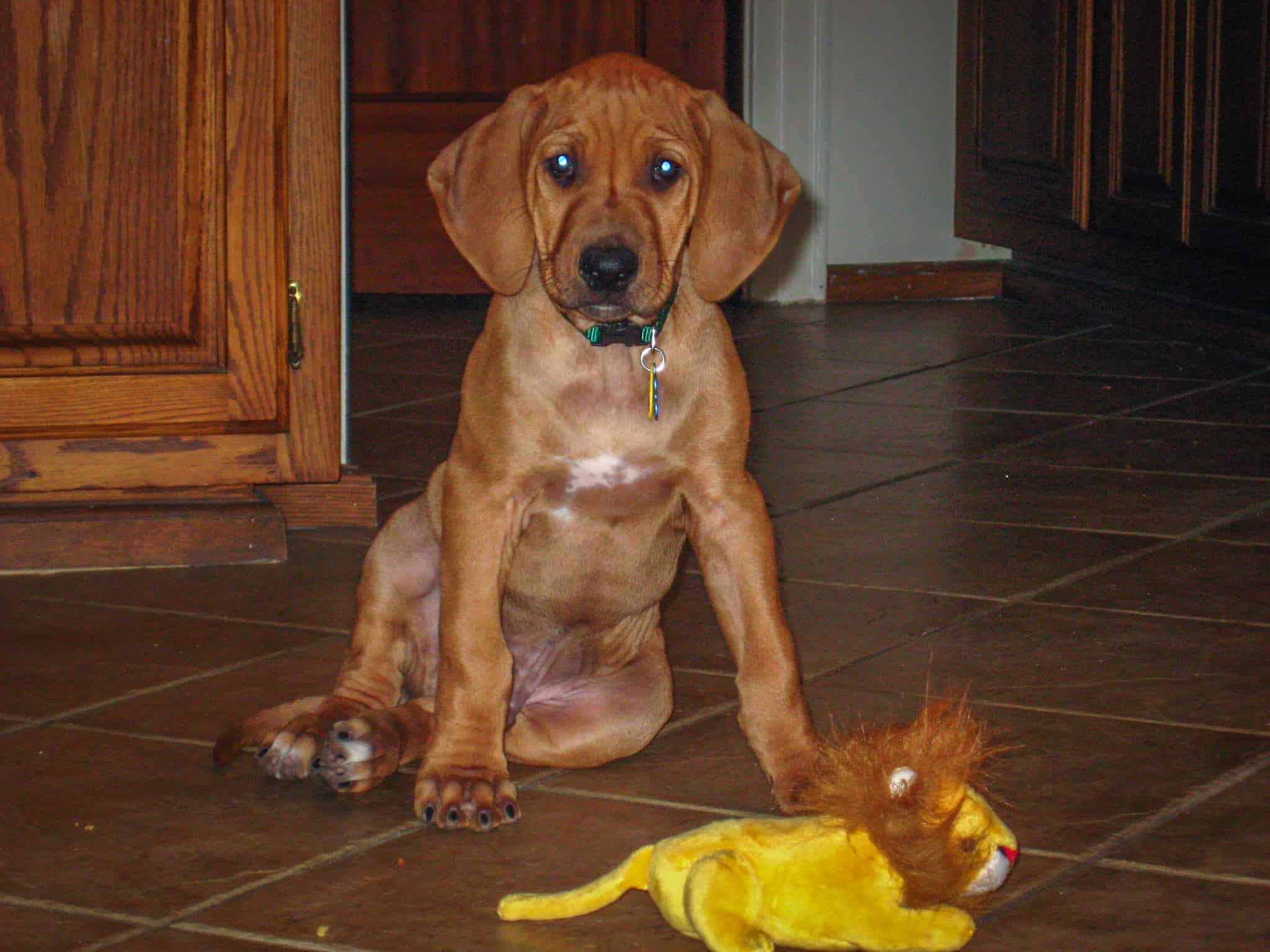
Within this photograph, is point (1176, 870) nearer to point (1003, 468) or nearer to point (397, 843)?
point (397, 843)

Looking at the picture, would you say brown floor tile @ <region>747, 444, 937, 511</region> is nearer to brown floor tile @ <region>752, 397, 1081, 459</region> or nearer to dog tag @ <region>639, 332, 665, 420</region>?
brown floor tile @ <region>752, 397, 1081, 459</region>

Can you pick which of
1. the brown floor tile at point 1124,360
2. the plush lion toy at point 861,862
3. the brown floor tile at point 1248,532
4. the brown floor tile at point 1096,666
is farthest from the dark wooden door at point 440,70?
the plush lion toy at point 861,862

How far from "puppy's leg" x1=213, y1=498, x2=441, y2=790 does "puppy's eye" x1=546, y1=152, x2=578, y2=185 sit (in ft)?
1.71

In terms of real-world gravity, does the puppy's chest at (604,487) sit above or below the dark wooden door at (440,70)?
below

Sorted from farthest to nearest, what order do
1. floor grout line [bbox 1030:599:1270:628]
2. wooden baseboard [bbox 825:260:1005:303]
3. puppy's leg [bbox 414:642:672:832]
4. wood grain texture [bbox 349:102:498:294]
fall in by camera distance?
wooden baseboard [bbox 825:260:1005:303], wood grain texture [bbox 349:102:498:294], floor grout line [bbox 1030:599:1270:628], puppy's leg [bbox 414:642:672:832]

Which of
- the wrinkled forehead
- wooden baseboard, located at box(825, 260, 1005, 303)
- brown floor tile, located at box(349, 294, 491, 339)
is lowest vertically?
brown floor tile, located at box(349, 294, 491, 339)

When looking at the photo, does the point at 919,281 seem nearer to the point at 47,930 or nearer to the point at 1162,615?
the point at 1162,615

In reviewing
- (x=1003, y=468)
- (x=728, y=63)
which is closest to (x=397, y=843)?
(x=1003, y=468)

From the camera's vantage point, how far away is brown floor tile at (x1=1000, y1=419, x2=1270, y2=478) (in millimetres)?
4301

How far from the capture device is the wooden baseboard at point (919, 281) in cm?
728

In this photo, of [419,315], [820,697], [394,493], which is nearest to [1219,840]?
[820,697]

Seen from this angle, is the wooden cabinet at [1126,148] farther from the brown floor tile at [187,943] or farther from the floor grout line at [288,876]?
the brown floor tile at [187,943]

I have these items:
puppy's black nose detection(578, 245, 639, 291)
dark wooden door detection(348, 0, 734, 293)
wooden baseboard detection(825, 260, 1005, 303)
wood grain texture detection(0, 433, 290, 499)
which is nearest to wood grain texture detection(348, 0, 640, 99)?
dark wooden door detection(348, 0, 734, 293)

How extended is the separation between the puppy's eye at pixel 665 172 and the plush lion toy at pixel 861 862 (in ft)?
2.65
